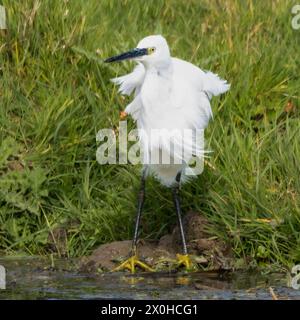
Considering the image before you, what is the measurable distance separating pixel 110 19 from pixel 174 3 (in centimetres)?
74

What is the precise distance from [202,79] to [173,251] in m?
1.13

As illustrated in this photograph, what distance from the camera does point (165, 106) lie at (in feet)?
23.9

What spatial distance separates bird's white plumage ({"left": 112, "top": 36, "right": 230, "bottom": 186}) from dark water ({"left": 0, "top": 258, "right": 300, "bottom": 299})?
2.39 ft

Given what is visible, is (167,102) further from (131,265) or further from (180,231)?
(131,265)

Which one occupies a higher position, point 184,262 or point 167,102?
point 167,102

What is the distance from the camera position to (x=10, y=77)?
837 cm

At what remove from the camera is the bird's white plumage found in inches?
283

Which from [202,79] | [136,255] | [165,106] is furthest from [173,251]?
[202,79]

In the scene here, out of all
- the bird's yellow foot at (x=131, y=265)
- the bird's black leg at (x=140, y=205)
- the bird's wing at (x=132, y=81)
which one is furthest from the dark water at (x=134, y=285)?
the bird's wing at (x=132, y=81)

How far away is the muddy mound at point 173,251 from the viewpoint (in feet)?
23.8

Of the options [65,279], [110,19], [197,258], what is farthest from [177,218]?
[110,19]

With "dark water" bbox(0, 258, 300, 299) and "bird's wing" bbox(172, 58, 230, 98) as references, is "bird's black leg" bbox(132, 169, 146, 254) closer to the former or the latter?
"dark water" bbox(0, 258, 300, 299)

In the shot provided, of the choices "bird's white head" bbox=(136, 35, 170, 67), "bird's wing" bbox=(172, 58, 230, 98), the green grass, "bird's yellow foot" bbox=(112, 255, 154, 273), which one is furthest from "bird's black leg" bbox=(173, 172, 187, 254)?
"bird's white head" bbox=(136, 35, 170, 67)

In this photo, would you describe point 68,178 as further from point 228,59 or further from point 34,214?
point 228,59
